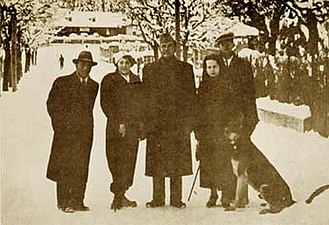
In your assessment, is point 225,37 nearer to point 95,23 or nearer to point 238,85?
point 238,85

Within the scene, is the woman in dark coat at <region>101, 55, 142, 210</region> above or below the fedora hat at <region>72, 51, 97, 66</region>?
below

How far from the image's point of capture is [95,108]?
2031mm

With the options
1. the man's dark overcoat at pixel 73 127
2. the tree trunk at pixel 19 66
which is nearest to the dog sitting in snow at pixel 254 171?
the man's dark overcoat at pixel 73 127

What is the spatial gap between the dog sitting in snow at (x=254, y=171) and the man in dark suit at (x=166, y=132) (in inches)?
5.8

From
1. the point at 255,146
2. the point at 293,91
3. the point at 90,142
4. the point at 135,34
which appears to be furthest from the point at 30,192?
the point at 293,91

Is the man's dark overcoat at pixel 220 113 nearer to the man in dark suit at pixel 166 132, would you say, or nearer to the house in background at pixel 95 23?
the man in dark suit at pixel 166 132

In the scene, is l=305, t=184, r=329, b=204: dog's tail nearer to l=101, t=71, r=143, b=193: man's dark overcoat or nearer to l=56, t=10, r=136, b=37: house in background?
l=101, t=71, r=143, b=193: man's dark overcoat

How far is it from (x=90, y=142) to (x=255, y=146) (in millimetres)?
516

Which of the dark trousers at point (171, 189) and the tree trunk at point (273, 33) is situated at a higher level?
the tree trunk at point (273, 33)

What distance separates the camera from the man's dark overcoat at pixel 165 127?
80.6 inches

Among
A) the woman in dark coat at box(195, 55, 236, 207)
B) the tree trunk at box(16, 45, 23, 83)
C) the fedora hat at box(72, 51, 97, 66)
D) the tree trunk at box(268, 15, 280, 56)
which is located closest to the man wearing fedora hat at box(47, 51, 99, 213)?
the fedora hat at box(72, 51, 97, 66)

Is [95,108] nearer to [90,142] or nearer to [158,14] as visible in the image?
[90,142]

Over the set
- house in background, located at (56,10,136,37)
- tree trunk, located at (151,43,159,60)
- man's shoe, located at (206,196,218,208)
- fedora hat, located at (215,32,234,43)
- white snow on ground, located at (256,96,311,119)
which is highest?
house in background, located at (56,10,136,37)

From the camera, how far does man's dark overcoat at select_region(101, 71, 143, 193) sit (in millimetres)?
2041
